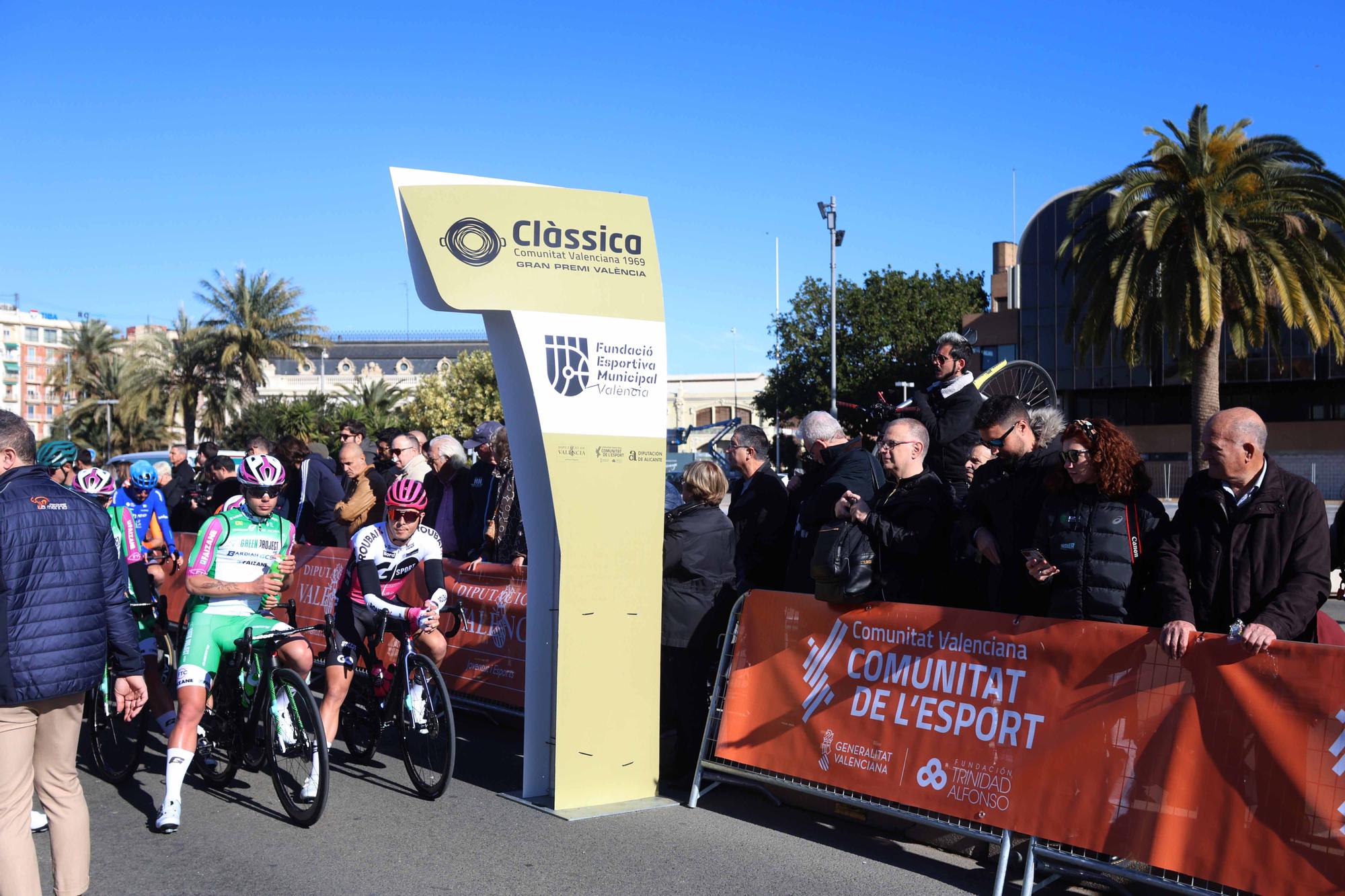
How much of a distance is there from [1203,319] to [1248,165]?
2688mm

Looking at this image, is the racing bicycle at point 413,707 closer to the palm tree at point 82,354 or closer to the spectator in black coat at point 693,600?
the spectator in black coat at point 693,600

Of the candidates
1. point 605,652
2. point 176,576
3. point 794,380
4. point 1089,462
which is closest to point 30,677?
point 605,652

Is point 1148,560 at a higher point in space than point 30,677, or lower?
higher

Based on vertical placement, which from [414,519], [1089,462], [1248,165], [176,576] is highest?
[1248,165]

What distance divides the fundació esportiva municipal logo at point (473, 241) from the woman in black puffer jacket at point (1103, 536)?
3.07 meters

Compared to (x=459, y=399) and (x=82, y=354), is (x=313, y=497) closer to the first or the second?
(x=459, y=399)

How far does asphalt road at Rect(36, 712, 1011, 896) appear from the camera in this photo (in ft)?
16.7

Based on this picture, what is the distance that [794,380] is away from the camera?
55656mm

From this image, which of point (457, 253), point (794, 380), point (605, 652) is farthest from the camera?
point (794, 380)

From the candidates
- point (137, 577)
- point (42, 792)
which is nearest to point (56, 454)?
point (137, 577)

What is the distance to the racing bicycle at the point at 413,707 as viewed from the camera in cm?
630

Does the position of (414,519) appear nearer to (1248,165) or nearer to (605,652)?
(605,652)

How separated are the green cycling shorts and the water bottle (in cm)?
64

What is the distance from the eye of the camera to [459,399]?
212 ft
